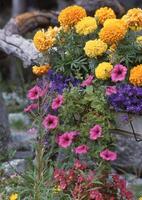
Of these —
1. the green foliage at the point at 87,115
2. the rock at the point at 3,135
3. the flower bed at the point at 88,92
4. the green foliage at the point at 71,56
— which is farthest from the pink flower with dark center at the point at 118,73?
the rock at the point at 3,135

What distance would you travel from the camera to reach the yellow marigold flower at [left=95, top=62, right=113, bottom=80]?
380 centimetres

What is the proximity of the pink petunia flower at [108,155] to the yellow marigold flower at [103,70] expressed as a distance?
0.47 meters

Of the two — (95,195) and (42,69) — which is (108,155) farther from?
(42,69)

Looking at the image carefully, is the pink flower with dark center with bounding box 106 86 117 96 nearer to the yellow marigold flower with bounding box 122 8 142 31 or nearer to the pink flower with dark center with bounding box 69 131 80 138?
the pink flower with dark center with bounding box 69 131 80 138

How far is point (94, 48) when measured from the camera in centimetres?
386

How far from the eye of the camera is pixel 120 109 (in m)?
3.77

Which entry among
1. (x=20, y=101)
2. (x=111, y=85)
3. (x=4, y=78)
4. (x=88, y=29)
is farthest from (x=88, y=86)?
(x=4, y=78)

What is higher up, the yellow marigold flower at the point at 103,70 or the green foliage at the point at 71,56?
the green foliage at the point at 71,56

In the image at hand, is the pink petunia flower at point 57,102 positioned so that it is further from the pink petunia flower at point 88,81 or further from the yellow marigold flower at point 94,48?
the yellow marigold flower at point 94,48

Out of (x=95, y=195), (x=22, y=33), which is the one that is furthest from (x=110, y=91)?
(x=22, y=33)

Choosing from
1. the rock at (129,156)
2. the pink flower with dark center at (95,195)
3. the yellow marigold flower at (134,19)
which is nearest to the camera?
the pink flower with dark center at (95,195)

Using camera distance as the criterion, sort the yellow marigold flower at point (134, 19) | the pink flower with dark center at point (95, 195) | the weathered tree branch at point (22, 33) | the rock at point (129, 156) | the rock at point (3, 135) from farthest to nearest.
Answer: the rock at point (129, 156) → the weathered tree branch at point (22, 33) → the rock at point (3, 135) → the yellow marigold flower at point (134, 19) → the pink flower with dark center at point (95, 195)

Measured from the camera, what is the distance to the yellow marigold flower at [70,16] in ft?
13.5

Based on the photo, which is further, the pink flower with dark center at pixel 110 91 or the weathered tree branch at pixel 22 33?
the weathered tree branch at pixel 22 33
